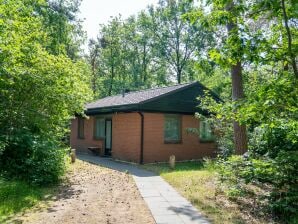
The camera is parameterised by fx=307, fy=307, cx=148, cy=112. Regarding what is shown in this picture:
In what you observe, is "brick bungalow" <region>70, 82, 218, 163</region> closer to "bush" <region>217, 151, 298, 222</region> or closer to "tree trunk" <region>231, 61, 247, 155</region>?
"tree trunk" <region>231, 61, 247, 155</region>

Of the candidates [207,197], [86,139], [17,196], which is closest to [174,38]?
[86,139]

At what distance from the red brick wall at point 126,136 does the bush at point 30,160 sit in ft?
17.0

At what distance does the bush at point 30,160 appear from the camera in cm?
877

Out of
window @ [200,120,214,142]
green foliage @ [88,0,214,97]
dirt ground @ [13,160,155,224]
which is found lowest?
dirt ground @ [13,160,155,224]

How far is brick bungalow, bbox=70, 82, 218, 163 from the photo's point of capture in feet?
46.5

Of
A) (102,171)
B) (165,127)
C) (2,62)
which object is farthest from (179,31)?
(2,62)

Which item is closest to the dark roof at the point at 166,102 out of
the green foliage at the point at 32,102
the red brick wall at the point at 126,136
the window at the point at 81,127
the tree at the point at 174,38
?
the red brick wall at the point at 126,136

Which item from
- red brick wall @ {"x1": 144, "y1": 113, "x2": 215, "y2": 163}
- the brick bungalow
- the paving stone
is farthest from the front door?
the paving stone

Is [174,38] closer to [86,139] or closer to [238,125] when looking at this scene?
[86,139]

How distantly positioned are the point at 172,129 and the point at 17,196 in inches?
362

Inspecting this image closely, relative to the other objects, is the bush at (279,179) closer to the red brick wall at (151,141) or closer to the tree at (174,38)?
the red brick wall at (151,141)

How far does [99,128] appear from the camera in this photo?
59.1 feet

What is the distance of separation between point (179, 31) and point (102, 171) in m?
A: 29.6

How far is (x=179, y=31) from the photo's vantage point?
125 ft
